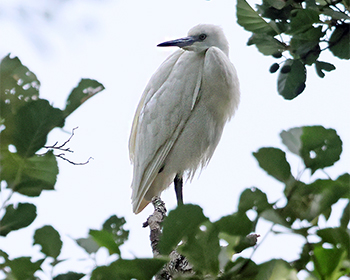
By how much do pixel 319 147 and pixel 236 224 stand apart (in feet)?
0.49

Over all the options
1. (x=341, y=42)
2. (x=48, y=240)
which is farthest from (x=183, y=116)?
(x=48, y=240)

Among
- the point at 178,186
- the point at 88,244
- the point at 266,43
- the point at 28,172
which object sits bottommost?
the point at 88,244

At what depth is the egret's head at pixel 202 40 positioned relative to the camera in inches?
180

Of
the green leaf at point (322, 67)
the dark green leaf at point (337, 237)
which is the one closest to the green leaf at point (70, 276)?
the dark green leaf at point (337, 237)

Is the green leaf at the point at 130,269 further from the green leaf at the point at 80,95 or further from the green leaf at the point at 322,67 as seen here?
the green leaf at the point at 322,67

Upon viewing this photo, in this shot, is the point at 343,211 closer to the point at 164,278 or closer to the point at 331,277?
the point at 331,277

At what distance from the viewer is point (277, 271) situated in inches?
23.5

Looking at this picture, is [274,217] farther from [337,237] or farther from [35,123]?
[35,123]

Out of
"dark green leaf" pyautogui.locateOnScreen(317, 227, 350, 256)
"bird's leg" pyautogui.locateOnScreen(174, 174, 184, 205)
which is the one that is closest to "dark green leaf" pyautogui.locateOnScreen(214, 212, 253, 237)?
"dark green leaf" pyautogui.locateOnScreen(317, 227, 350, 256)

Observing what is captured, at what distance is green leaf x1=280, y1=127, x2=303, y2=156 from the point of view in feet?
2.09

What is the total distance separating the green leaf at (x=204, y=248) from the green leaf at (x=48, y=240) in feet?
0.65

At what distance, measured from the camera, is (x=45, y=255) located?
2.40 feet

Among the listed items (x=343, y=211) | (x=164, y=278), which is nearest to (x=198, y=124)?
(x=164, y=278)

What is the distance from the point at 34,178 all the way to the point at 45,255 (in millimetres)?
142
